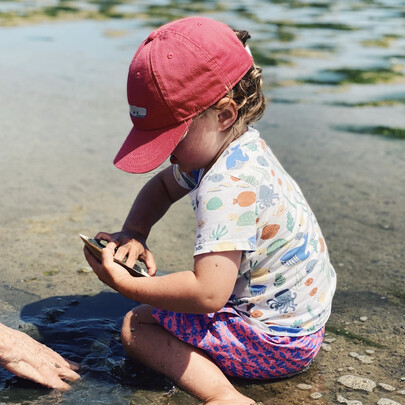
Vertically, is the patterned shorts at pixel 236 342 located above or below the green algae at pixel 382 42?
above

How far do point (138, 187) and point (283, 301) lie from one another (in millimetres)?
2075

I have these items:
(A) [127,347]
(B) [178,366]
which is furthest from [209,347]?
(A) [127,347]

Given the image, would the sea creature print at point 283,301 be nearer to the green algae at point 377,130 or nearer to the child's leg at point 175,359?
the child's leg at point 175,359

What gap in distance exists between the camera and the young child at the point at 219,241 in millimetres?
2180

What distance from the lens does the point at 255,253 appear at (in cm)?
232

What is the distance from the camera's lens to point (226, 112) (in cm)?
228

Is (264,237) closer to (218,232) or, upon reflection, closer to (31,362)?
(218,232)

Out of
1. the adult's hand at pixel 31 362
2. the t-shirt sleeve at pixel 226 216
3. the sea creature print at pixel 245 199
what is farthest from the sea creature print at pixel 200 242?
the adult's hand at pixel 31 362

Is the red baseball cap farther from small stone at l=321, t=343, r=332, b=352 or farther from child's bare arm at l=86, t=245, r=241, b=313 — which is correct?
small stone at l=321, t=343, r=332, b=352

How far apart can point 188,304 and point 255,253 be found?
298 millimetres

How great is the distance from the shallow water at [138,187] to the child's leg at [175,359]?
57 millimetres

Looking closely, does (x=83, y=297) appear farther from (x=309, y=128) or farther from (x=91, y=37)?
(x=91, y=37)

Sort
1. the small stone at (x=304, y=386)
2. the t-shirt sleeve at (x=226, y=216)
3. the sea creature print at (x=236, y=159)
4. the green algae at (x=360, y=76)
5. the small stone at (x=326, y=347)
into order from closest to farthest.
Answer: the t-shirt sleeve at (x=226, y=216), the sea creature print at (x=236, y=159), the small stone at (x=304, y=386), the small stone at (x=326, y=347), the green algae at (x=360, y=76)

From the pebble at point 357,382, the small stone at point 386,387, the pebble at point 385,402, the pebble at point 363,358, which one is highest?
the pebble at point 385,402
